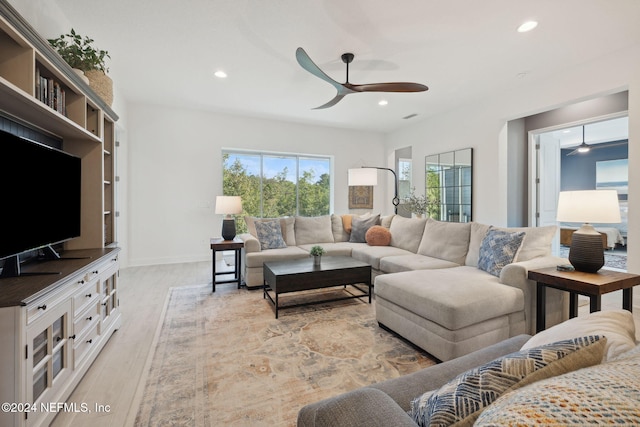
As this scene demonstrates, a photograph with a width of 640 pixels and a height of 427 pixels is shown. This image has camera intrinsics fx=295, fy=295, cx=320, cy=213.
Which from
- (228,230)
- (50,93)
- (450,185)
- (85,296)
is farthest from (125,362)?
(450,185)

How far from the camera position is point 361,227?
4734 mm

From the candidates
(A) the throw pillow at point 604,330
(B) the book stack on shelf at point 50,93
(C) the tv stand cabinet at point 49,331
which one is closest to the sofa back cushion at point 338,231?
(C) the tv stand cabinet at point 49,331

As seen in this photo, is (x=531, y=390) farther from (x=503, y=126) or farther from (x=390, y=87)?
(x=503, y=126)

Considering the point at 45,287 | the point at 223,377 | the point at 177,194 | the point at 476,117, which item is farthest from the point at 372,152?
the point at 45,287

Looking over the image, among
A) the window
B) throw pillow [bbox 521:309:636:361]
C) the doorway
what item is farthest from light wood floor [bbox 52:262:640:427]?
the window

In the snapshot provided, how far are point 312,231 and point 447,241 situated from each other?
2.01 meters

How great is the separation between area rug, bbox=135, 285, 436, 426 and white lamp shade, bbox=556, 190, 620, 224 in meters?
1.53

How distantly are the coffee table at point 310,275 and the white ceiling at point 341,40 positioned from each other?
234 centimetres

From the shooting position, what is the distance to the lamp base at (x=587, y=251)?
2.19 meters

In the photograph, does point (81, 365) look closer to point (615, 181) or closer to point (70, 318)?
point (70, 318)

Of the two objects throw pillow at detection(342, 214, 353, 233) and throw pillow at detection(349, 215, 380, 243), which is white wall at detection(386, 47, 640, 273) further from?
throw pillow at detection(342, 214, 353, 233)

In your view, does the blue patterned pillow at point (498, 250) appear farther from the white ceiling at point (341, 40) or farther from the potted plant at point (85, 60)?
the potted plant at point (85, 60)

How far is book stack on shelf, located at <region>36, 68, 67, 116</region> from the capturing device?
1.74 m

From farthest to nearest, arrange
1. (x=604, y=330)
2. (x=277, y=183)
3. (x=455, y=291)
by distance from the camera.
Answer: (x=277, y=183) → (x=455, y=291) → (x=604, y=330)
